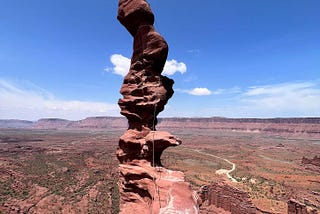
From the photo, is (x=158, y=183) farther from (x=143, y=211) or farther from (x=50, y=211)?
(x=50, y=211)

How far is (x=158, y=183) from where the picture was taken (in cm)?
1054

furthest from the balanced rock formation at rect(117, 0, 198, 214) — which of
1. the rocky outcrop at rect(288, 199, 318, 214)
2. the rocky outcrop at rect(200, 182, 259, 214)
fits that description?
the rocky outcrop at rect(288, 199, 318, 214)

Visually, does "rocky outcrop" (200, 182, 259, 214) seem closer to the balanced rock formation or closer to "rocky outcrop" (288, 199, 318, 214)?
"rocky outcrop" (288, 199, 318, 214)

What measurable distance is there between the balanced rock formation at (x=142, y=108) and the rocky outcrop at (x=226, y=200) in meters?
16.1

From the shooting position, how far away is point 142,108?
13.6 meters

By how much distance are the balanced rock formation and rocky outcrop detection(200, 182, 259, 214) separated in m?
16.1

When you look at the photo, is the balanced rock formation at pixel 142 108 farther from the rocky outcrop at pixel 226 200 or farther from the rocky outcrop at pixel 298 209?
the rocky outcrop at pixel 298 209

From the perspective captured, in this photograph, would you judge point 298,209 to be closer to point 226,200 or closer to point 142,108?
point 226,200

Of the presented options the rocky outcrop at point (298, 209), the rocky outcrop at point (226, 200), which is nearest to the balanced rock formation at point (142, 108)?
the rocky outcrop at point (226, 200)

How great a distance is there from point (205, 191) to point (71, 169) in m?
49.7

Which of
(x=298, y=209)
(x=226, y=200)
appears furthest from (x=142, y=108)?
(x=298, y=209)

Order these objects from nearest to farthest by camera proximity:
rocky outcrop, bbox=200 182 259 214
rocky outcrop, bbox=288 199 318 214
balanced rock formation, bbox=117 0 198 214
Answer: balanced rock formation, bbox=117 0 198 214
rocky outcrop, bbox=288 199 318 214
rocky outcrop, bbox=200 182 259 214

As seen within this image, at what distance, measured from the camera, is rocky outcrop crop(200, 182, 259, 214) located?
24830 millimetres

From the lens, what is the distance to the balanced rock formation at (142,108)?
1203 cm
